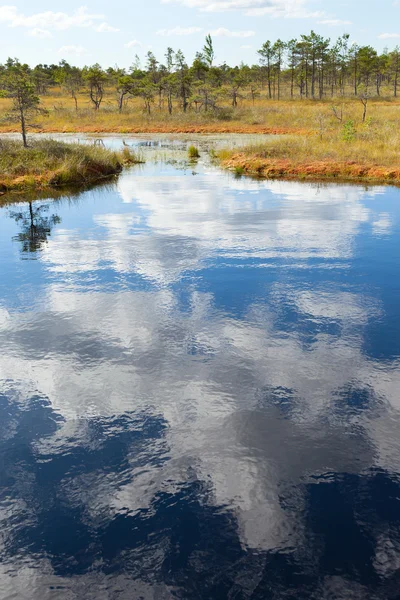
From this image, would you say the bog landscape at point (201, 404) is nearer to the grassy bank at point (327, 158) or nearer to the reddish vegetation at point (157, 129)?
the grassy bank at point (327, 158)

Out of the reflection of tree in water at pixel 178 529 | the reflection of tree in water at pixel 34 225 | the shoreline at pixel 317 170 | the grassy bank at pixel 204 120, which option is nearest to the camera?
the reflection of tree in water at pixel 178 529

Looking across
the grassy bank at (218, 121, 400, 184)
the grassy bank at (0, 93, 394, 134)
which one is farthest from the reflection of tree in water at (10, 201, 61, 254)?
the grassy bank at (0, 93, 394, 134)

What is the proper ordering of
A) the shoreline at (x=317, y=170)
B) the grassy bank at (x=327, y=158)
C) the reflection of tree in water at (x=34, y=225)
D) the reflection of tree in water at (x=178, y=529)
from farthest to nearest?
the grassy bank at (x=327, y=158), the shoreline at (x=317, y=170), the reflection of tree in water at (x=34, y=225), the reflection of tree in water at (x=178, y=529)

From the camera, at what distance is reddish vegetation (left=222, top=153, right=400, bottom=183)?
28.0 meters

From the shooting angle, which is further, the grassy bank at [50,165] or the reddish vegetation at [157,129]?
the reddish vegetation at [157,129]

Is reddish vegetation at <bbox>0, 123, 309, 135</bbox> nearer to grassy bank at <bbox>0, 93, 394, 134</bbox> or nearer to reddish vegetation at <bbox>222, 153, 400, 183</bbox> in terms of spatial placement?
grassy bank at <bbox>0, 93, 394, 134</bbox>

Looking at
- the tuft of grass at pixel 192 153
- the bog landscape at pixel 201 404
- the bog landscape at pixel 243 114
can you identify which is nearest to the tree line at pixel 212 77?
the bog landscape at pixel 243 114

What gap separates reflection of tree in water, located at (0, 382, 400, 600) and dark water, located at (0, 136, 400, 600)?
18 mm

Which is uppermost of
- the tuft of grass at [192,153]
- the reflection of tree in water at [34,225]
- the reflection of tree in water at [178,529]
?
the tuft of grass at [192,153]

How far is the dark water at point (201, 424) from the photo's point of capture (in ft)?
15.8

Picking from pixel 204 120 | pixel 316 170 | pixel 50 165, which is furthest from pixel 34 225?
pixel 204 120

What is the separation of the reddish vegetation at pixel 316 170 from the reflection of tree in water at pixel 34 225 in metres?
14.3

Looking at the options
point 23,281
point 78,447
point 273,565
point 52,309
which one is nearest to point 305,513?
point 273,565

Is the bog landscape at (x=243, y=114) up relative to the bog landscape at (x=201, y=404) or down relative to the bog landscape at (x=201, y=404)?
up
